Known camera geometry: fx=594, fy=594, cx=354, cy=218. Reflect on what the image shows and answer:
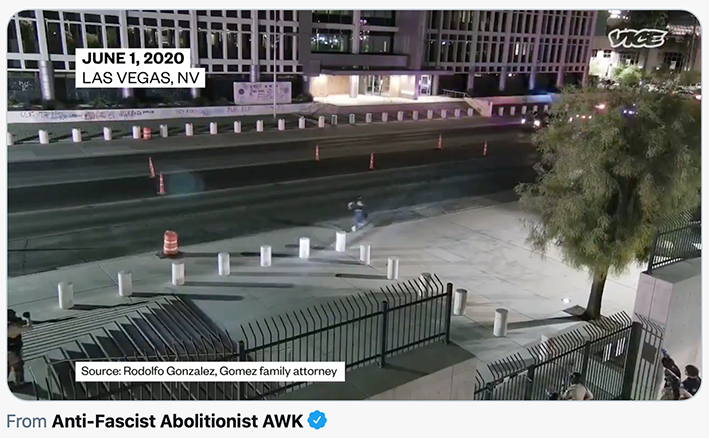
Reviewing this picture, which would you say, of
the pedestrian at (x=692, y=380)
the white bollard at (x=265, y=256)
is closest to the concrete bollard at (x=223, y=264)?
the white bollard at (x=265, y=256)

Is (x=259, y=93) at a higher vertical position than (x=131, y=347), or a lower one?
higher

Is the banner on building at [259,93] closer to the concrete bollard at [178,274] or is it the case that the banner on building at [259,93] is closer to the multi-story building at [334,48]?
the multi-story building at [334,48]

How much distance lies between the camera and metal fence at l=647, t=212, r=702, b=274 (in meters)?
8.56

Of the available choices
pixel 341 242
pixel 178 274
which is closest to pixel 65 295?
pixel 178 274

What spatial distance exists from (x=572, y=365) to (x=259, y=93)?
23897 mm

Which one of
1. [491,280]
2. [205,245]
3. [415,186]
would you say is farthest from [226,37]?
[491,280]

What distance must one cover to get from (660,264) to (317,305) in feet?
16.7

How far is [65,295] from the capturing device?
8695 mm

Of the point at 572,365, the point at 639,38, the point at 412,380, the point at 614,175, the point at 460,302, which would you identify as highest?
the point at 639,38

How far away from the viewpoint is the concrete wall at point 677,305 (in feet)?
26.7

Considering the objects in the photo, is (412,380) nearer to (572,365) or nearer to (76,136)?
(572,365)

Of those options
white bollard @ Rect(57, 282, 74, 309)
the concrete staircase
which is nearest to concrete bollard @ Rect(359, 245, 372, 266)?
the concrete staircase

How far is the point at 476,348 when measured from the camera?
843 cm

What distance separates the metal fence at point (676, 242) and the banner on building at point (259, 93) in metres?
22.4
